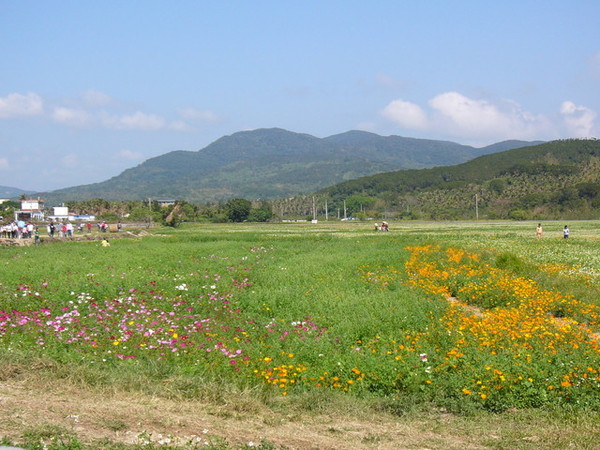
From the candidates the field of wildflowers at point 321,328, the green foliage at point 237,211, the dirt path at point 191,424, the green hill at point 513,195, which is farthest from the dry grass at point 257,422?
the green foliage at point 237,211

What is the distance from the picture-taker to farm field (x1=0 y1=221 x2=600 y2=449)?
334 inches

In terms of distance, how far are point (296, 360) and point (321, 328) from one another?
2398 millimetres

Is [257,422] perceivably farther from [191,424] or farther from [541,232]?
[541,232]

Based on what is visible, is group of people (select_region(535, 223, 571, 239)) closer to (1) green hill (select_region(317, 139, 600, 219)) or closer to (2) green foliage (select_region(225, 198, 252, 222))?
(1) green hill (select_region(317, 139, 600, 219))

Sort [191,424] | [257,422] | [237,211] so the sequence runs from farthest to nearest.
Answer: [237,211] < [257,422] < [191,424]

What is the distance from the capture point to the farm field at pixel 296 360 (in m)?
8.49

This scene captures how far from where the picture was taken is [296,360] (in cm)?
1241

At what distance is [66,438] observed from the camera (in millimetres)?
7570

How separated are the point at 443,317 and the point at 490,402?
5.13 metres

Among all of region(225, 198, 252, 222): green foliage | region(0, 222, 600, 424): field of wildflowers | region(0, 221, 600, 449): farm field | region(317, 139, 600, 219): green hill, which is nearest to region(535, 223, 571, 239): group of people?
region(0, 222, 600, 424): field of wildflowers

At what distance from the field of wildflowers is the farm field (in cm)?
5

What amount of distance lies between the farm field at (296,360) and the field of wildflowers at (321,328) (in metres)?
0.05

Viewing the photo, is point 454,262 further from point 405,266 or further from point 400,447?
point 400,447

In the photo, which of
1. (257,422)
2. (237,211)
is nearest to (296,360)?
(257,422)
